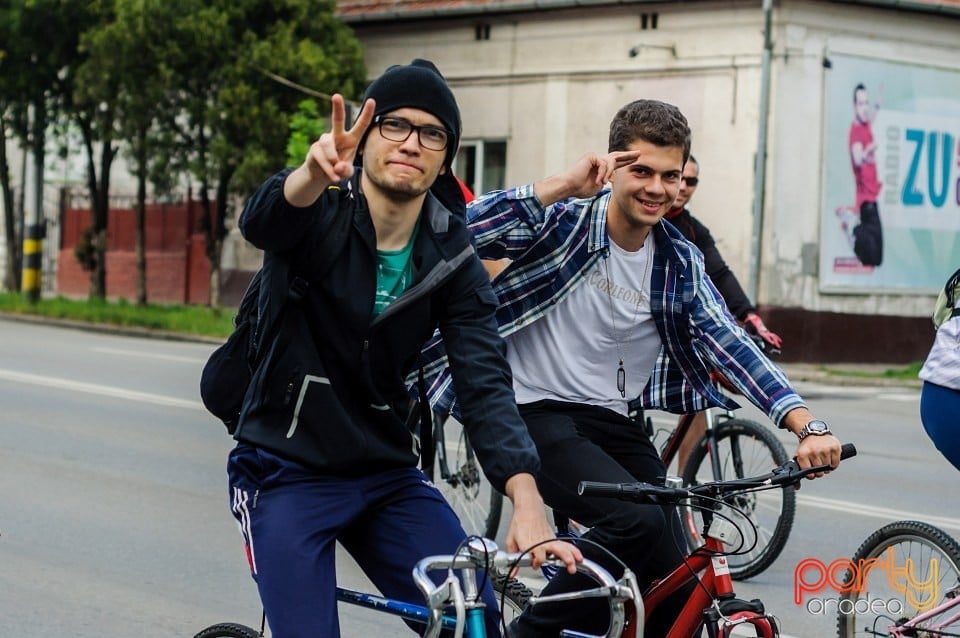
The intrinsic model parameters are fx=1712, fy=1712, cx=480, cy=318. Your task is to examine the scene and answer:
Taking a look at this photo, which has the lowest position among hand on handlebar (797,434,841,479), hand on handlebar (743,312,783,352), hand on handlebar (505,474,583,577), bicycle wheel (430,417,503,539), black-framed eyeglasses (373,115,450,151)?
bicycle wheel (430,417,503,539)

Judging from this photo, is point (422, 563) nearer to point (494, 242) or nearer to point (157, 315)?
point (494, 242)

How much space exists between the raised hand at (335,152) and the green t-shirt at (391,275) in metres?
0.37

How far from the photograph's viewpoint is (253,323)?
3.82 meters

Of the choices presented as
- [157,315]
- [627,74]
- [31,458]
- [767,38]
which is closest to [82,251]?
[157,315]

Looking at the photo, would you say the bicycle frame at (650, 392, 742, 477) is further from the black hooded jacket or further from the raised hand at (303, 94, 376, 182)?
the raised hand at (303, 94, 376, 182)

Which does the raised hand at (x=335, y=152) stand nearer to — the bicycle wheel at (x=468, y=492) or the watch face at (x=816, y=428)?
the watch face at (x=816, y=428)

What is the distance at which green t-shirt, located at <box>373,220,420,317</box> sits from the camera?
12.4 feet

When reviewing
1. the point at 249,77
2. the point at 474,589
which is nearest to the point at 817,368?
the point at 249,77

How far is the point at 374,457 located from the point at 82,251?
27615 mm

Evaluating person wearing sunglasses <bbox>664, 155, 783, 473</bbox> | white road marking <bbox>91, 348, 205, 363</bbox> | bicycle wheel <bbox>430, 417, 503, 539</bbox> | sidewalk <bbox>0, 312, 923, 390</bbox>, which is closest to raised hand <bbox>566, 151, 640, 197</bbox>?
person wearing sunglasses <bbox>664, 155, 783, 473</bbox>

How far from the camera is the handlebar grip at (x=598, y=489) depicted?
12.7 ft

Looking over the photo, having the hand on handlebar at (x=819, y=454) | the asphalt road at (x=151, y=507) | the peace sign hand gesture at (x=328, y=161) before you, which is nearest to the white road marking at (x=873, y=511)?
the asphalt road at (x=151, y=507)

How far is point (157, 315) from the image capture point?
25609 mm

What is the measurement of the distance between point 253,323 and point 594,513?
4.26ft
